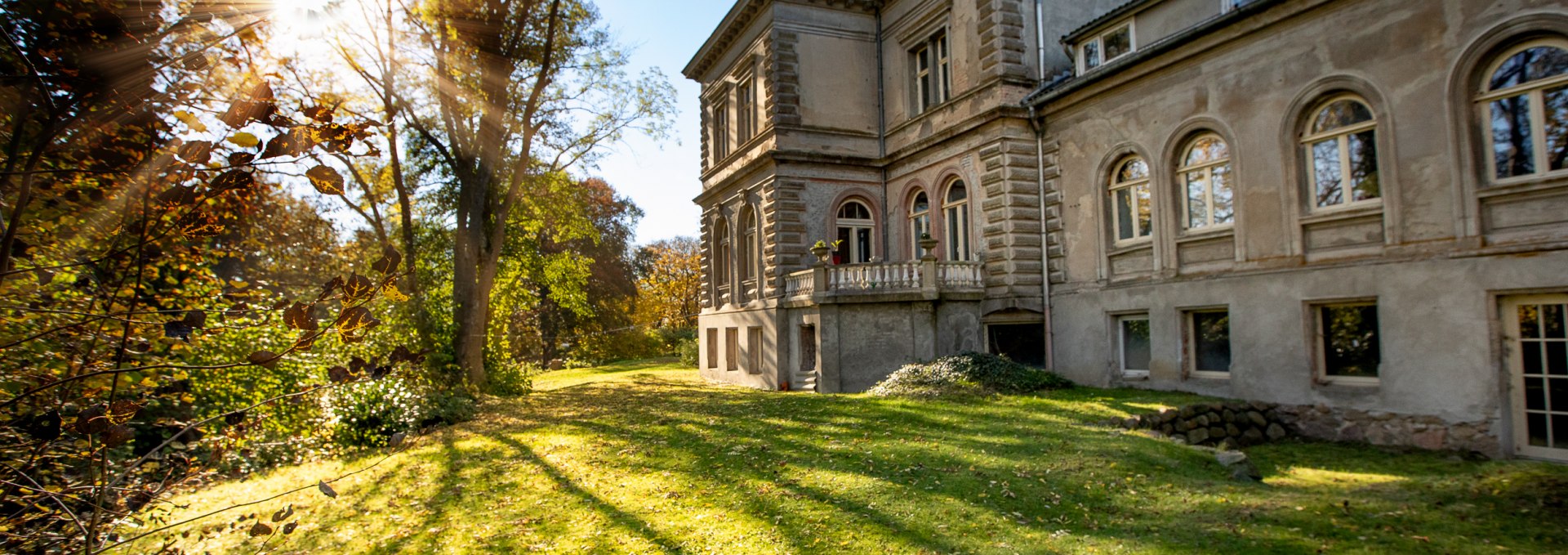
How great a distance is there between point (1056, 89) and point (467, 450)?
45.3 ft

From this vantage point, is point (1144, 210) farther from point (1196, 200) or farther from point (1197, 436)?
point (1197, 436)

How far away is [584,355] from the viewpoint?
146ft

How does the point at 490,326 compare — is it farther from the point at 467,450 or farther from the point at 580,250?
the point at 580,250

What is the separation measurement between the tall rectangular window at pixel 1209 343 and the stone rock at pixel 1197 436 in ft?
9.03

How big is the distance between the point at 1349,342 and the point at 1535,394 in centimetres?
219

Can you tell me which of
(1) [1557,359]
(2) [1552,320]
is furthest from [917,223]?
(1) [1557,359]

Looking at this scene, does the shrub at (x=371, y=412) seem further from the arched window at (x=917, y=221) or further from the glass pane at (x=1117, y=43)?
the glass pane at (x=1117, y=43)

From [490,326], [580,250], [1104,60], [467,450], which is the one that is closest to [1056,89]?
[1104,60]

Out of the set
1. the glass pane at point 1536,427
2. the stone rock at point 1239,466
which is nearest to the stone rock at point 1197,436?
the stone rock at point 1239,466

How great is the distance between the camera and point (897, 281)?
60.3 feet

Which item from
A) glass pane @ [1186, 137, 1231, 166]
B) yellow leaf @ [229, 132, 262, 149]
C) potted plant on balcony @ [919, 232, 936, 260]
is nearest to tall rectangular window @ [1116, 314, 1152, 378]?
glass pane @ [1186, 137, 1231, 166]

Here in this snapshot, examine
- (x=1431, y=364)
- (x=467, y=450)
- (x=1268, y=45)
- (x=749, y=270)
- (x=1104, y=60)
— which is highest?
(x=1104, y=60)

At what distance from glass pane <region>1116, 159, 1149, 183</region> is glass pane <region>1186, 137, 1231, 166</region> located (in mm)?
874

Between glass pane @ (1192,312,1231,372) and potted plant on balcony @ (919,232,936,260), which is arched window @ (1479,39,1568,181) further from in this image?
potted plant on balcony @ (919,232,936,260)
